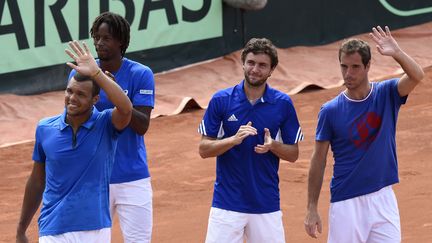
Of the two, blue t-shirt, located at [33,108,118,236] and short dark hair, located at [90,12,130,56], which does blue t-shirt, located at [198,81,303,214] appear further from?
blue t-shirt, located at [33,108,118,236]

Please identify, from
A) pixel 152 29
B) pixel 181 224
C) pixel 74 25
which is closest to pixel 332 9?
pixel 152 29

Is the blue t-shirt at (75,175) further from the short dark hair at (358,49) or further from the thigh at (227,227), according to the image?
the short dark hair at (358,49)

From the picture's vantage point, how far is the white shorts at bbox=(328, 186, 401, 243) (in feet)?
23.6

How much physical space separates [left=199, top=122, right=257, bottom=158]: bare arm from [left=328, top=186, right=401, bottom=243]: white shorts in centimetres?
90

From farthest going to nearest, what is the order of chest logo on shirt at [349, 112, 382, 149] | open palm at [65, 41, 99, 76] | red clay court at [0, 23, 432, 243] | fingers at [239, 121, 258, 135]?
red clay court at [0, 23, 432, 243] < chest logo on shirt at [349, 112, 382, 149] < fingers at [239, 121, 258, 135] < open palm at [65, 41, 99, 76]

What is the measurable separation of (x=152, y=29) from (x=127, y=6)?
25.1 inches

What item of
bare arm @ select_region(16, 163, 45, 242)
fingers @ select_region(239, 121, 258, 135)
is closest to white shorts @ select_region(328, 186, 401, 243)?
fingers @ select_region(239, 121, 258, 135)

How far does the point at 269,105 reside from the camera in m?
7.26

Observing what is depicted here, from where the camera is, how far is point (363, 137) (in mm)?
7238

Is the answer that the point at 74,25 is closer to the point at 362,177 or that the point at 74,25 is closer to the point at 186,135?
the point at 186,135

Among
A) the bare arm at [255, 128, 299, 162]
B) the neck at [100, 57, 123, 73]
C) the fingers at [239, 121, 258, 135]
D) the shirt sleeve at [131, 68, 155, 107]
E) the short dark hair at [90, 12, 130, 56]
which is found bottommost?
the bare arm at [255, 128, 299, 162]

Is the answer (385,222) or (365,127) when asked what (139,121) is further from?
(385,222)

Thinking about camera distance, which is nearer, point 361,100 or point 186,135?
point 361,100

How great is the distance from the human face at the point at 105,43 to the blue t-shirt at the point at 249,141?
0.80 metres
